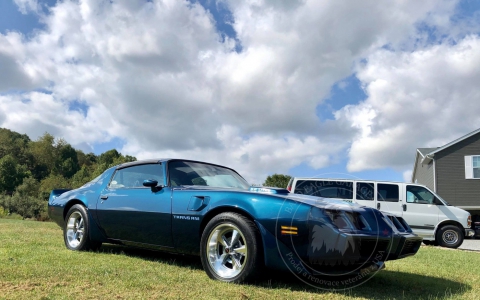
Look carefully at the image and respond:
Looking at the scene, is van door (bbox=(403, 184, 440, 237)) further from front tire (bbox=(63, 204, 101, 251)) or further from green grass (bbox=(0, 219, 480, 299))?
front tire (bbox=(63, 204, 101, 251))

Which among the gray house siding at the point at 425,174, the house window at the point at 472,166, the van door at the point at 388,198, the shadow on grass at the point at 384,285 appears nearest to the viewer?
the shadow on grass at the point at 384,285

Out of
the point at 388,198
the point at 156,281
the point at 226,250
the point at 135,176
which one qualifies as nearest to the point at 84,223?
the point at 135,176

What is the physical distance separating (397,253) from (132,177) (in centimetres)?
339

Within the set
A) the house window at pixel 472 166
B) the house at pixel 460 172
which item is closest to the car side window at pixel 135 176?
the house at pixel 460 172

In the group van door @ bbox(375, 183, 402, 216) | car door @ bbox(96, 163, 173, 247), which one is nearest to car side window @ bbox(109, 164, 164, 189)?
car door @ bbox(96, 163, 173, 247)

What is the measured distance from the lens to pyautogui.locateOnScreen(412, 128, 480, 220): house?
2080 centimetres

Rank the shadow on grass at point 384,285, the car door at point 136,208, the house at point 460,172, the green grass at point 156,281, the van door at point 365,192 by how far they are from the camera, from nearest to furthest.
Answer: the green grass at point 156,281 → the shadow on grass at point 384,285 → the car door at point 136,208 → the van door at point 365,192 → the house at point 460,172

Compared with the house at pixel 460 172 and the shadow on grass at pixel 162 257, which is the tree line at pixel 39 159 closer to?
the house at pixel 460 172

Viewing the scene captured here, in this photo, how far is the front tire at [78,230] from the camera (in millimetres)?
5438

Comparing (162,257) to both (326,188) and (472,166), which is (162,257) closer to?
(326,188)

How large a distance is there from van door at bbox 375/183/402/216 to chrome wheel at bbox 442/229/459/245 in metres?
1.37

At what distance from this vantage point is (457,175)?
69.6 feet

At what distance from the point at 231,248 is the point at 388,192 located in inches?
365

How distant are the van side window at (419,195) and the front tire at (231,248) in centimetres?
948
